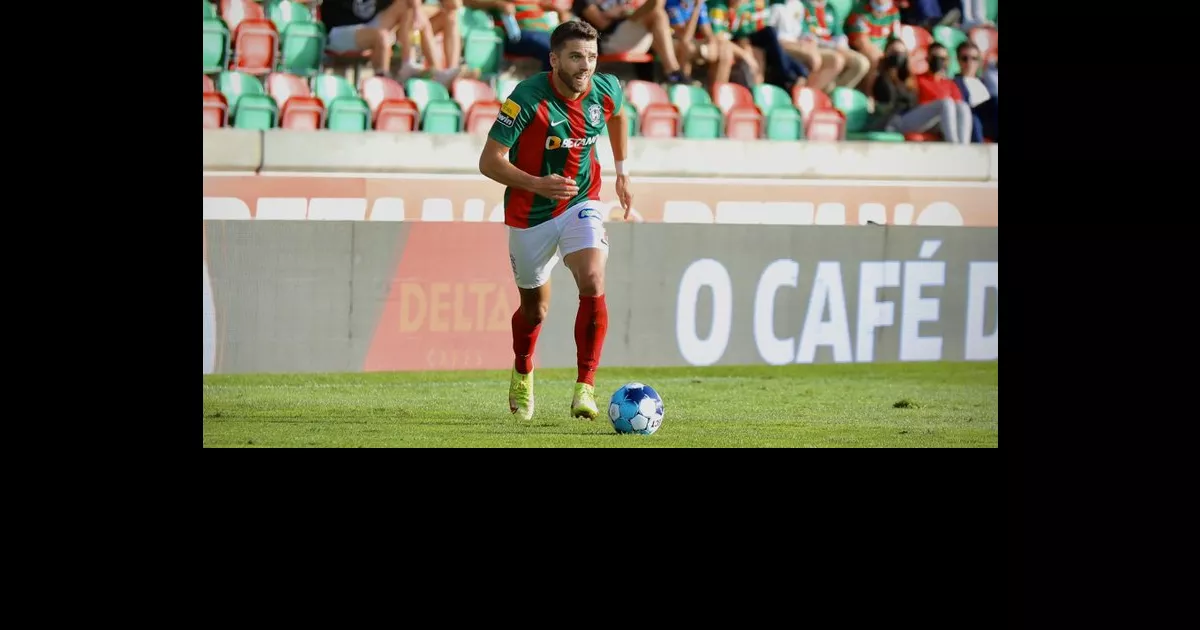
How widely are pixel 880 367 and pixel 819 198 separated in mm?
2182

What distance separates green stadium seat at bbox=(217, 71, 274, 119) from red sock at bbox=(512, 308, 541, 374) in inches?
200

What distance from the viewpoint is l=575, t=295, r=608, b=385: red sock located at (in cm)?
700

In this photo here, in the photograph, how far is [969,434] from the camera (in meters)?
7.70

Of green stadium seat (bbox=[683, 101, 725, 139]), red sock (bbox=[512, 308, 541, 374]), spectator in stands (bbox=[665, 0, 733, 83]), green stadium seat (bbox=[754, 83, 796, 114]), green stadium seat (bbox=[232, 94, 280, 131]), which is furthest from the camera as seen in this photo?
green stadium seat (bbox=[754, 83, 796, 114])

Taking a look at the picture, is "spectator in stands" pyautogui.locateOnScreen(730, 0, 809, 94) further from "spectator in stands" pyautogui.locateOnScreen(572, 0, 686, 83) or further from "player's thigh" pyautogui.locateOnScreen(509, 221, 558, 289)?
"player's thigh" pyautogui.locateOnScreen(509, 221, 558, 289)

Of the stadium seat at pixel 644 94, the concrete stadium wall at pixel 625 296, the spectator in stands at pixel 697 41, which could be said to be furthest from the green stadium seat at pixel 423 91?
the concrete stadium wall at pixel 625 296

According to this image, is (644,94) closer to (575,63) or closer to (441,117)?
(441,117)

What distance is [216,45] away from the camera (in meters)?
12.0

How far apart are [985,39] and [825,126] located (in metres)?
3.12

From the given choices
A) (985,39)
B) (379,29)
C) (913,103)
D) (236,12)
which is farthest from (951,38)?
(236,12)

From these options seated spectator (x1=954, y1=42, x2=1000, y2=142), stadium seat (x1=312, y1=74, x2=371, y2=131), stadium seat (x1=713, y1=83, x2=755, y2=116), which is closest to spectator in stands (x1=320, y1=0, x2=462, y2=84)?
stadium seat (x1=312, y1=74, x2=371, y2=131)
